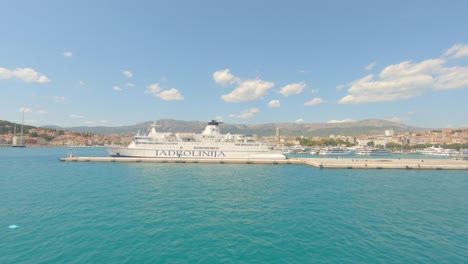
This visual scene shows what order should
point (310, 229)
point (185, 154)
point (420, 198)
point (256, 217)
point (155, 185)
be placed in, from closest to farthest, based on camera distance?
point (310, 229)
point (256, 217)
point (420, 198)
point (155, 185)
point (185, 154)

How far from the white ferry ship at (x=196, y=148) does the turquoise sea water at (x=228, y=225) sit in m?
28.0

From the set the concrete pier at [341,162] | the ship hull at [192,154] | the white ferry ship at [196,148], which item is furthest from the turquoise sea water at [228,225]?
the white ferry ship at [196,148]

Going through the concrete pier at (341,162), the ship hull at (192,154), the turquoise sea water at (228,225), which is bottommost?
the turquoise sea water at (228,225)

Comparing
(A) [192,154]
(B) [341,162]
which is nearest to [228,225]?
(A) [192,154]

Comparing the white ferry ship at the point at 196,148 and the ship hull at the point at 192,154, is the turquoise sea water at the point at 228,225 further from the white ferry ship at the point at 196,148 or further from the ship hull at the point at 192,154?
the white ferry ship at the point at 196,148

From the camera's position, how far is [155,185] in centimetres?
2431

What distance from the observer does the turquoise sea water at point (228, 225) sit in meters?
9.80

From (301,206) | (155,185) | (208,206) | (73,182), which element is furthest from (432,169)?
(73,182)

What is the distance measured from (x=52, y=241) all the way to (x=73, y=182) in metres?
17.5

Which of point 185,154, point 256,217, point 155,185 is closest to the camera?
point 256,217

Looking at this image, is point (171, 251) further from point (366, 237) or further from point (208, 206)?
point (366, 237)

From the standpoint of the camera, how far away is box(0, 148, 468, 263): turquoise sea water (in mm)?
9797

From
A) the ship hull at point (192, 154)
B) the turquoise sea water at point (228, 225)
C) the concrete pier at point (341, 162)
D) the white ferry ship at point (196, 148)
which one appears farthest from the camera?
the white ferry ship at point (196, 148)

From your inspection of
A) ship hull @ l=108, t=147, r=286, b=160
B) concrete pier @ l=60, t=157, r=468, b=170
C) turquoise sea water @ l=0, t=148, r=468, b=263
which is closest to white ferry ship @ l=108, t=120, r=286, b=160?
ship hull @ l=108, t=147, r=286, b=160
